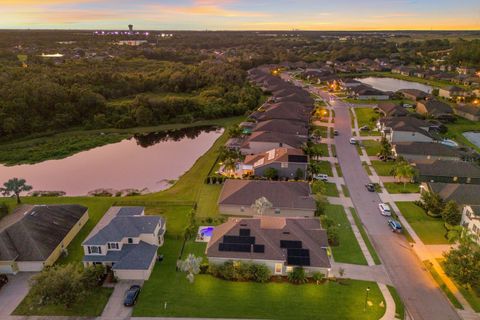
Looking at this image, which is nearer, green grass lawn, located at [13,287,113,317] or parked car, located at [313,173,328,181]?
green grass lawn, located at [13,287,113,317]

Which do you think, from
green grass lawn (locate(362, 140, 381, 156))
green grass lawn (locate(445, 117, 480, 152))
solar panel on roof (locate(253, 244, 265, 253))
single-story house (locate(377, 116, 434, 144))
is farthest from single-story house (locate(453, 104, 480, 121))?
solar panel on roof (locate(253, 244, 265, 253))

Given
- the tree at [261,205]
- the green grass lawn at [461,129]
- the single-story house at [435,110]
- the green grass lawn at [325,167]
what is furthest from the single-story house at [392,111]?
the tree at [261,205]

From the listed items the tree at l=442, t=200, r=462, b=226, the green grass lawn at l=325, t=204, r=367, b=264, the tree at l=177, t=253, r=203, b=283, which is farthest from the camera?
the tree at l=442, t=200, r=462, b=226

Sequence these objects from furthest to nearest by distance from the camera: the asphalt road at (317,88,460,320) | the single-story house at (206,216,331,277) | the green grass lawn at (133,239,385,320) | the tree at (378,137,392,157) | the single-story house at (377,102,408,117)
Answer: the single-story house at (377,102,408,117) < the tree at (378,137,392,157) < the single-story house at (206,216,331,277) < the asphalt road at (317,88,460,320) < the green grass lawn at (133,239,385,320)

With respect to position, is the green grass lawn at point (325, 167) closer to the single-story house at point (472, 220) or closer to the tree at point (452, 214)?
the tree at point (452, 214)

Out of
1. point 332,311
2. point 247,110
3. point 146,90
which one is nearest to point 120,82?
point 146,90

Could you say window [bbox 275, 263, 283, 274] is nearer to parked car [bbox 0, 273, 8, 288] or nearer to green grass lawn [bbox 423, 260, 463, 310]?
green grass lawn [bbox 423, 260, 463, 310]

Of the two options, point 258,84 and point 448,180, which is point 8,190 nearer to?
point 448,180
